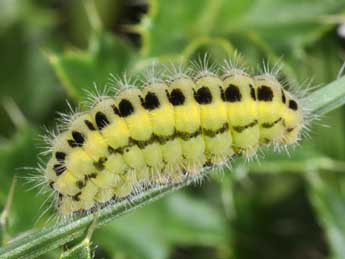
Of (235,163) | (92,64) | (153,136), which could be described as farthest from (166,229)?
(153,136)

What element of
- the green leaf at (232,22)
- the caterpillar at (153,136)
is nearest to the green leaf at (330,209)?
the green leaf at (232,22)

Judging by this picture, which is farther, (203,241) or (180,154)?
(203,241)

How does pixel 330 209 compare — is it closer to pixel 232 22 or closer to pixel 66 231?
pixel 232 22

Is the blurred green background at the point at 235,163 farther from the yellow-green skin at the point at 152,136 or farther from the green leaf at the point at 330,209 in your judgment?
the yellow-green skin at the point at 152,136

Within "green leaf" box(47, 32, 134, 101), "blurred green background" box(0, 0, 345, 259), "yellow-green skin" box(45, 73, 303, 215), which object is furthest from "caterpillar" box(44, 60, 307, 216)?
"green leaf" box(47, 32, 134, 101)

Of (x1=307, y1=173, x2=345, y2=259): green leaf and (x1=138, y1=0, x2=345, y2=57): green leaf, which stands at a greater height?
(x1=138, y1=0, x2=345, y2=57): green leaf

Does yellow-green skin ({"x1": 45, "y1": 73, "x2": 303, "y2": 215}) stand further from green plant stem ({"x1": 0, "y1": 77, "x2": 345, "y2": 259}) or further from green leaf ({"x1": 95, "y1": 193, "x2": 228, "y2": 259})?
green leaf ({"x1": 95, "y1": 193, "x2": 228, "y2": 259})

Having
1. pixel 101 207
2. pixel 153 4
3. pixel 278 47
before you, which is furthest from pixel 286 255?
pixel 101 207

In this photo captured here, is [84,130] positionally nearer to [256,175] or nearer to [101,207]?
[101,207]
